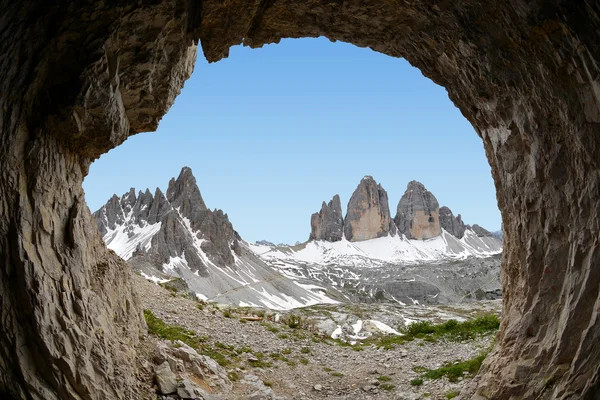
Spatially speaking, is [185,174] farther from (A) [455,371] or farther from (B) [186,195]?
(A) [455,371]

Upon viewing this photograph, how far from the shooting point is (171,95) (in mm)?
11172

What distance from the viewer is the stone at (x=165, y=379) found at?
11445 millimetres

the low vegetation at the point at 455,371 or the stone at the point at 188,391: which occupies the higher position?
the stone at the point at 188,391

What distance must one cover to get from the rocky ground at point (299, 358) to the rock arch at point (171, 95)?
15.8 feet

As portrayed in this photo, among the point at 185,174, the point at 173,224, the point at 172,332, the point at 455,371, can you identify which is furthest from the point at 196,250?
the point at 455,371

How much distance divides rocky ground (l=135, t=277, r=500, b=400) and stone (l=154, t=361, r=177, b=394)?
556 millimetres

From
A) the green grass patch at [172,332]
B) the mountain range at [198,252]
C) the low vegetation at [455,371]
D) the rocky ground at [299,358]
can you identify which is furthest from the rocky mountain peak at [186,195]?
the low vegetation at [455,371]

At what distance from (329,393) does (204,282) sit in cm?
10790

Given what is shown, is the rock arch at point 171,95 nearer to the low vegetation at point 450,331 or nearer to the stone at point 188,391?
the stone at point 188,391

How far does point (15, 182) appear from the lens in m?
7.68

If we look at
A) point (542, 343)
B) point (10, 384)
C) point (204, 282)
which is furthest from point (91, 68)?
point (204, 282)

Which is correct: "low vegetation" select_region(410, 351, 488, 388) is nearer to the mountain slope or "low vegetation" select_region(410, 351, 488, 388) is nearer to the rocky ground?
the rocky ground

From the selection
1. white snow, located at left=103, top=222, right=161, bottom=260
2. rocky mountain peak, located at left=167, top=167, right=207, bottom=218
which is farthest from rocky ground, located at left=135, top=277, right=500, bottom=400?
rocky mountain peak, located at left=167, top=167, right=207, bottom=218

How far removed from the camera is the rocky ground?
1483cm
